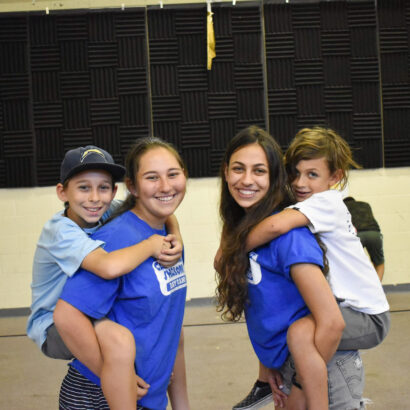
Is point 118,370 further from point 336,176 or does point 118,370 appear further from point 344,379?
point 336,176

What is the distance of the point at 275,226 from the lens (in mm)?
1550

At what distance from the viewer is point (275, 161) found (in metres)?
1.67

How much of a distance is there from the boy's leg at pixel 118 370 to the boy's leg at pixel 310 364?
47 cm

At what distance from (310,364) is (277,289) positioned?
0.23 metres

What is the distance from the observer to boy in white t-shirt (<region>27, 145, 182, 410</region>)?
138 centimetres

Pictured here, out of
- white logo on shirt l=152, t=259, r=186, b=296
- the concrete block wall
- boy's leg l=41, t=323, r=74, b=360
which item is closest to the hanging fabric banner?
the concrete block wall

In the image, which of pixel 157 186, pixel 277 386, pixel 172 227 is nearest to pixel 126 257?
pixel 157 186

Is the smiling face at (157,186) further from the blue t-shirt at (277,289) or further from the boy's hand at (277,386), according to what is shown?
the boy's hand at (277,386)

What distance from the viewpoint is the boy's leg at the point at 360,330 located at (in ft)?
5.25

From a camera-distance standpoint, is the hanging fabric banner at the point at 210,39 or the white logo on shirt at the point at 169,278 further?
the hanging fabric banner at the point at 210,39

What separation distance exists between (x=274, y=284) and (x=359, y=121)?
4156 millimetres

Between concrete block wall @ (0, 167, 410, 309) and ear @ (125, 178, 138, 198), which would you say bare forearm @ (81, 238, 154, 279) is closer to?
ear @ (125, 178, 138, 198)

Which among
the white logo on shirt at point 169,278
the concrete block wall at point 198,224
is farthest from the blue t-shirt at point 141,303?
the concrete block wall at point 198,224

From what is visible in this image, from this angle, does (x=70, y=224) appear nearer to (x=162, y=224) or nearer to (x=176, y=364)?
(x=162, y=224)
